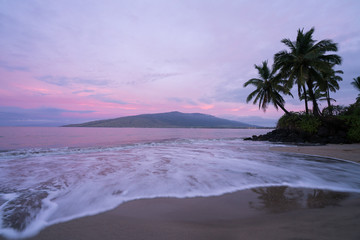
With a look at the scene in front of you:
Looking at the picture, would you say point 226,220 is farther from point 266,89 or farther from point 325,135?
point 266,89

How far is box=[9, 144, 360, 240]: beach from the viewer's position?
183cm

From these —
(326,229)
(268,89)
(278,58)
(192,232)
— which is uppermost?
(278,58)

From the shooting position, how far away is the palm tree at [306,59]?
16.1 metres

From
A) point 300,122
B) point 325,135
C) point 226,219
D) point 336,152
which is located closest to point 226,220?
point 226,219

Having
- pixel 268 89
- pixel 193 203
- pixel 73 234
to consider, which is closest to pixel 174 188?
pixel 193 203

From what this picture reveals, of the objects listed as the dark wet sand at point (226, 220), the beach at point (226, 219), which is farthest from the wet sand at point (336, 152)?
the dark wet sand at point (226, 220)

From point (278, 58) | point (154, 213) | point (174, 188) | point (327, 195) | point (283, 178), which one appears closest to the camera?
point (154, 213)

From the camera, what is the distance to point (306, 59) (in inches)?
662

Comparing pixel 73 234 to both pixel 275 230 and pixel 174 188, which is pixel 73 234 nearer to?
pixel 174 188

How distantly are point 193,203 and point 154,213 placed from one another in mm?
705

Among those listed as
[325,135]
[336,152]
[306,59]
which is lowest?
[336,152]

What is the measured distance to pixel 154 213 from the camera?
2.44m

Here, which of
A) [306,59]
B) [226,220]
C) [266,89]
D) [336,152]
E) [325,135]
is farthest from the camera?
[266,89]

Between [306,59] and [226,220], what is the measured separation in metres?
20.7
